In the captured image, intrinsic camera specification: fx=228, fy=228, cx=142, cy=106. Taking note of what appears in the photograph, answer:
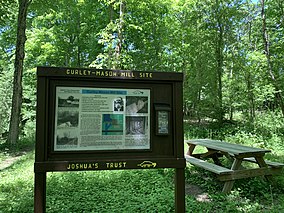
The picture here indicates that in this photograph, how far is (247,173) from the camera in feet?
13.5

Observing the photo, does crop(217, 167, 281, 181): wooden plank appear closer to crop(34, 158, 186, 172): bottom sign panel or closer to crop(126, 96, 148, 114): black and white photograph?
crop(34, 158, 186, 172): bottom sign panel

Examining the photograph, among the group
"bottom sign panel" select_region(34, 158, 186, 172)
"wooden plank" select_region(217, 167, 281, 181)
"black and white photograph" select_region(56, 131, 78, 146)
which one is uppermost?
"black and white photograph" select_region(56, 131, 78, 146)

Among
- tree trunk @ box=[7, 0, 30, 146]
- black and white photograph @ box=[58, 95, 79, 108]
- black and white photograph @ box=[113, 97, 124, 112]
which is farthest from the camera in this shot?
tree trunk @ box=[7, 0, 30, 146]

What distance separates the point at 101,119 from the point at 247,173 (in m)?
3.10

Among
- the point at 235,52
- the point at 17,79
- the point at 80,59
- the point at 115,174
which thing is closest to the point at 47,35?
the point at 80,59

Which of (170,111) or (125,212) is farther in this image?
(125,212)

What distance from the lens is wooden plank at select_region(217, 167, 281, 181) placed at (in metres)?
3.96

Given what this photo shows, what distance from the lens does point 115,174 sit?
499 centimetres

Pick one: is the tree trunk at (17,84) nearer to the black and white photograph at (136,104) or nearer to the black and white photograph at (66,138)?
the black and white photograph at (66,138)

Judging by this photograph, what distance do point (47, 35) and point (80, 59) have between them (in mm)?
2963

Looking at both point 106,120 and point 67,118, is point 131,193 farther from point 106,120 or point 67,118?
point 67,118

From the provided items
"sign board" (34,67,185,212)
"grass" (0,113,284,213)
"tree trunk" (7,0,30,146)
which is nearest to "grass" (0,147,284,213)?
"grass" (0,113,284,213)

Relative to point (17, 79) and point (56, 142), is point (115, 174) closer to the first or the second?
point (56, 142)

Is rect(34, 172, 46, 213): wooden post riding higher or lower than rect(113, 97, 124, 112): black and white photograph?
lower
